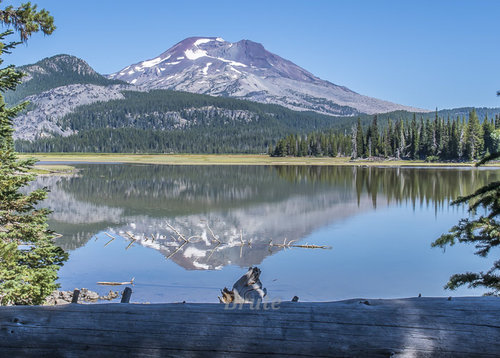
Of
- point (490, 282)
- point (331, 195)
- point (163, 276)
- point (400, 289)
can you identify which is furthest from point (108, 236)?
point (331, 195)

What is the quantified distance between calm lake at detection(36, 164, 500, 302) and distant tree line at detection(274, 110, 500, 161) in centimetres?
7117

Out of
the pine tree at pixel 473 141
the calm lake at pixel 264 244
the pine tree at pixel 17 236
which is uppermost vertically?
the pine tree at pixel 473 141

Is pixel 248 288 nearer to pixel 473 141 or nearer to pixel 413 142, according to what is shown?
pixel 473 141

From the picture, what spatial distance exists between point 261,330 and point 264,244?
21.3 m

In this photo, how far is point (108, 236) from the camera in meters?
25.8

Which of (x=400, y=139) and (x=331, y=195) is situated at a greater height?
(x=400, y=139)

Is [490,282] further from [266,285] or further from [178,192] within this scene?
[178,192]

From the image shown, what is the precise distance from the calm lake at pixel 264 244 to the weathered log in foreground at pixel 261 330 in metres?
11.5

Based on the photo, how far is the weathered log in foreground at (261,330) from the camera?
2.66m

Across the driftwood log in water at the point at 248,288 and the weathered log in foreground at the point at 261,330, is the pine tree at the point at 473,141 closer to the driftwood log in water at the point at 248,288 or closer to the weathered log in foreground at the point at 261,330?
the driftwood log in water at the point at 248,288

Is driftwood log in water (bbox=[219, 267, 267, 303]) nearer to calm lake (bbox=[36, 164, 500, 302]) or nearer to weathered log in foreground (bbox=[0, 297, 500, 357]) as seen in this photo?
→ weathered log in foreground (bbox=[0, 297, 500, 357])

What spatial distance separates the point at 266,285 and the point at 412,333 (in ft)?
44.3

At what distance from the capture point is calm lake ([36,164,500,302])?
16.1 m

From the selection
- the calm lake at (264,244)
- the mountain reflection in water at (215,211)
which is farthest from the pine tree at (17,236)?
the mountain reflection in water at (215,211)
